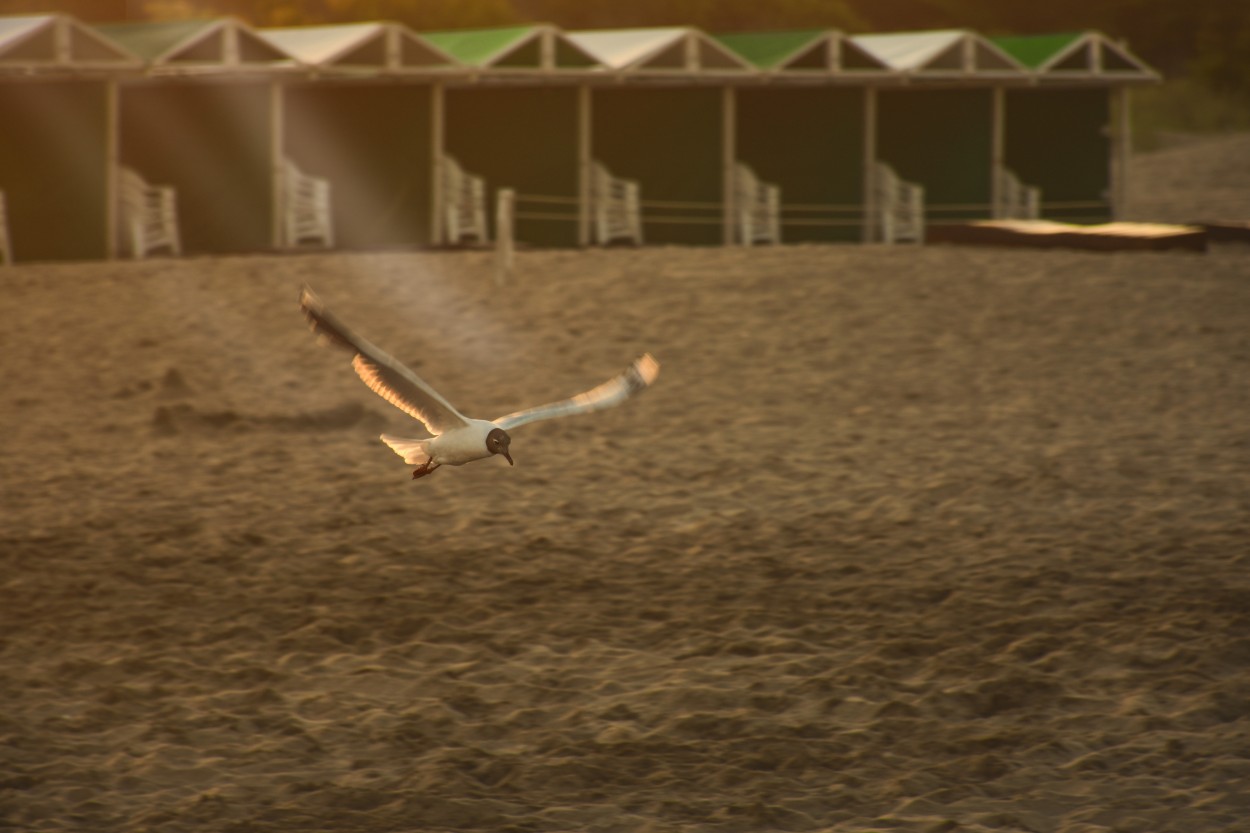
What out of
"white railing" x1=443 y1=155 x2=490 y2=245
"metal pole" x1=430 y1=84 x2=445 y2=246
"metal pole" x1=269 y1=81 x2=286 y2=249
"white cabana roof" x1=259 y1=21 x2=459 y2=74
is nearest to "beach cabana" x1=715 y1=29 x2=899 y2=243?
"white railing" x1=443 y1=155 x2=490 y2=245

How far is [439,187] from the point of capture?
2103 centimetres

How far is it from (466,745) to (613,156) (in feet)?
53.2

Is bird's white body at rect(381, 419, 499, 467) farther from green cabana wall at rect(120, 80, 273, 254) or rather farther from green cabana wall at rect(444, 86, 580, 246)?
green cabana wall at rect(444, 86, 580, 246)

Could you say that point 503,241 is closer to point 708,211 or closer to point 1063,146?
point 708,211

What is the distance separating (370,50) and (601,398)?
48.8 ft

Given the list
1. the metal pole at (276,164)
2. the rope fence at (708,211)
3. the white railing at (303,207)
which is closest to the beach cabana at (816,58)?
the rope fence at (708,211)

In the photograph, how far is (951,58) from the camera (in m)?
23.4

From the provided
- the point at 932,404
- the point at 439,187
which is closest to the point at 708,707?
the point at 932,404

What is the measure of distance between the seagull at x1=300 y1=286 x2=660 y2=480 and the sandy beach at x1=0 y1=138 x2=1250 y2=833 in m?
1.41

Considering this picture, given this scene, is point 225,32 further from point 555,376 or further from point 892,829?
point 892,829

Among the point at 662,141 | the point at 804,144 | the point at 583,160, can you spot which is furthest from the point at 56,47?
the point at 804,144

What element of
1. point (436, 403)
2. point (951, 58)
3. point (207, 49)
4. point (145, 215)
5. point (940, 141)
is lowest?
point (436, 403)

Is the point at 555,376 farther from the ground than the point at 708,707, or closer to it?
farther from the ground

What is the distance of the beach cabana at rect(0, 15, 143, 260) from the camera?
18.3m
